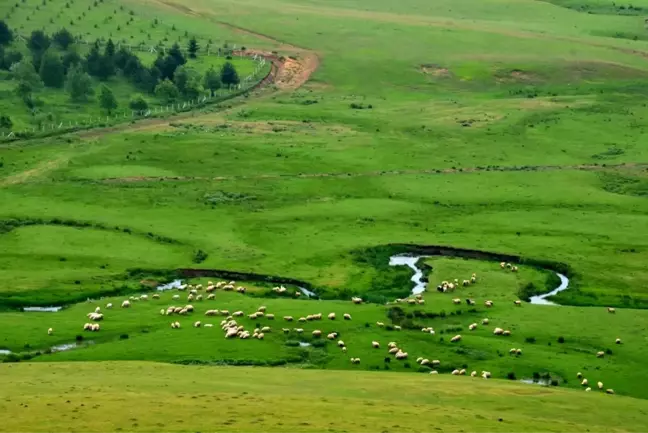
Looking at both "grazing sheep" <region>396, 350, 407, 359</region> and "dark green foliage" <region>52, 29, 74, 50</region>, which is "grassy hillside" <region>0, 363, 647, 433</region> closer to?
"grazing sheep" <region>396, 350, 407, 359</region>

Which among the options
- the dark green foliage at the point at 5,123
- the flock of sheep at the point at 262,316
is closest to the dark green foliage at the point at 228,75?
the dark green foliage at the point at 5,123

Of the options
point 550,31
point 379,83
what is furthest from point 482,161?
point 550,31

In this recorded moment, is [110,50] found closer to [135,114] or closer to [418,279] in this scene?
[135,114]

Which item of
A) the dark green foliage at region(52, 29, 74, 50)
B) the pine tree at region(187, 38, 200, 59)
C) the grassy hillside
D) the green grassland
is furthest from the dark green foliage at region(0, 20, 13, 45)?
the grassy hillside

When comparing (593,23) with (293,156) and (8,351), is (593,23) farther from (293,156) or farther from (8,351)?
(8,351)

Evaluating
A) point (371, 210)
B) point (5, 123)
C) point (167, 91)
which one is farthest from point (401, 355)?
point (167, 91)

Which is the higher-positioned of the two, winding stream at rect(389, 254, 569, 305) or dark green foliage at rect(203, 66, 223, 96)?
dark green foliage at rect(203, 66, 223, 96)

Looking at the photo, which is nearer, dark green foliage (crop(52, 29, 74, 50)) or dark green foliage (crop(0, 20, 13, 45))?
dark green foliage (crop(0, 20, 13, 45))
